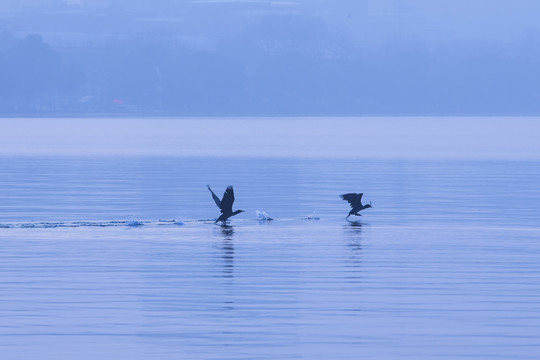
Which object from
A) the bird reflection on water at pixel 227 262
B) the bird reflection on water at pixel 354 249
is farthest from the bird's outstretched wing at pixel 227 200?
the bird reflection on water at pixel 354 249

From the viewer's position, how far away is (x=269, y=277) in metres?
26.5

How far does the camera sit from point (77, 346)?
19.0m

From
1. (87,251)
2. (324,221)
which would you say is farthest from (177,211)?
(87,251)

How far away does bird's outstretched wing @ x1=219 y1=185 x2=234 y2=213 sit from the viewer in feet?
110

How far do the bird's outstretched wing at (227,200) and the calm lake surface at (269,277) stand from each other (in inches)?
25.9

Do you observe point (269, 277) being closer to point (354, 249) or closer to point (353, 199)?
point (354, 249)

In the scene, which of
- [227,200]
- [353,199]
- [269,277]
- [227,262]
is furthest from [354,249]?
[353,199]

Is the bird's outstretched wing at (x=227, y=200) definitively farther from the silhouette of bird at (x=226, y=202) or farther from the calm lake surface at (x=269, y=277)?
the calm lake surface at (x=269, y=277)

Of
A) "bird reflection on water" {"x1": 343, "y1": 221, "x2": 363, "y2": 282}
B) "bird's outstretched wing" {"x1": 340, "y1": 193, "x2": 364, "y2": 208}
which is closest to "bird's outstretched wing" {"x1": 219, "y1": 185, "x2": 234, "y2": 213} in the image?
"bird reflection on water" {"x1": 343, "y1": 221, "x2": 363, "y2": 282}

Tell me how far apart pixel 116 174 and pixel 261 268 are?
141 ft

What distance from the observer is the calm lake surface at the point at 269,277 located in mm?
19391

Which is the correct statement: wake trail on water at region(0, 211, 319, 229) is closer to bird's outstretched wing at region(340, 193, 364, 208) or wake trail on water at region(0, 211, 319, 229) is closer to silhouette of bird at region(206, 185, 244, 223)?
silhouette of bird at region(206, 185, 244, 223)

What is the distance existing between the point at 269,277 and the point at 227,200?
8.53 metres

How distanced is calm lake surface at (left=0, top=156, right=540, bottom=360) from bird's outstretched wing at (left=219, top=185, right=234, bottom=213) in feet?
2.16
